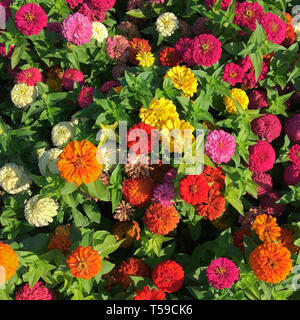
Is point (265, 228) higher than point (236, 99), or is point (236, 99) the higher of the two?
point (236, 99)

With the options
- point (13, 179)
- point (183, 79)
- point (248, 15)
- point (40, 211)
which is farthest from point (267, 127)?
point (13, 179)

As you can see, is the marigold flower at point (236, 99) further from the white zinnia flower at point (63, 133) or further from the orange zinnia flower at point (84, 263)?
the orange zinnia flower at point (84, 263)

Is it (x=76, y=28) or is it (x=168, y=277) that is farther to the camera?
(x=76, y=28)

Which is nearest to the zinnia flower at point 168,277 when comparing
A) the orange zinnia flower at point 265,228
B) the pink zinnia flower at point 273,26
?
the orange zinnia flower at point 265,228

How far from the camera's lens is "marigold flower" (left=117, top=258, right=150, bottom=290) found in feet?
6.16

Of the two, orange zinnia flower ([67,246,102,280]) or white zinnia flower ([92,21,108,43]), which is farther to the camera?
white zinnia flower ([92,21,108,43])

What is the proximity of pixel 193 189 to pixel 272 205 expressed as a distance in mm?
573

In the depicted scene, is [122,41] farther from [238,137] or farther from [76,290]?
[76,290]

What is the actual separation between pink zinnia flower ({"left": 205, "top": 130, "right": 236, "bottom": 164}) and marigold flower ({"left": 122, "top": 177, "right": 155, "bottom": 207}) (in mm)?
372

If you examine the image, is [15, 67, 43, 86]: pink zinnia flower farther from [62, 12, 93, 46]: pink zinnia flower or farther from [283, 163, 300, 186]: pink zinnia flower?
[283, 163, 300, 186]: pink zinnia flower

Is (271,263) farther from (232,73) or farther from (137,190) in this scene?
(232,73)

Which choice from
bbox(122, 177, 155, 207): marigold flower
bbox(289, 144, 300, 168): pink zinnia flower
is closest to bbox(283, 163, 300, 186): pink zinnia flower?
bbox(289, 144, 300, 168): pink zinnia flower

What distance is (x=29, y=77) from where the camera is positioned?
2.30 metres

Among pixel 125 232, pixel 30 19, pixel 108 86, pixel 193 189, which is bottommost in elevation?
pixel 125 232
